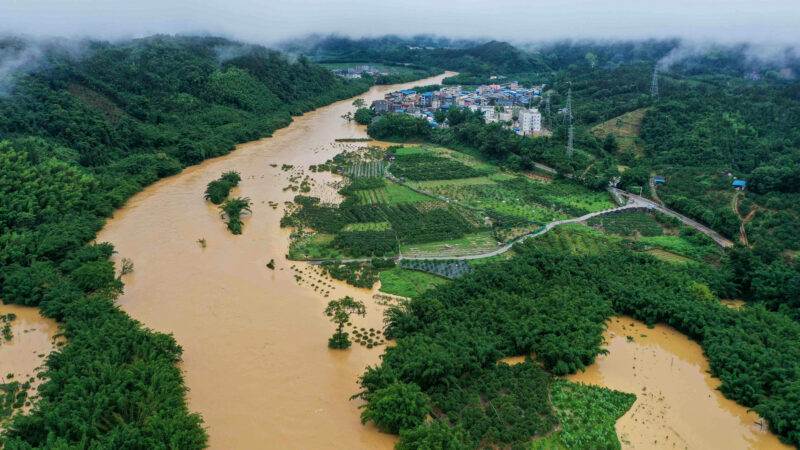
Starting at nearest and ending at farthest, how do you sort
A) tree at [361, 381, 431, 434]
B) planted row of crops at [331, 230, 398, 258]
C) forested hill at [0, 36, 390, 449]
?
forested hill at [0, 36, 390, 449], tree at [361, 381, 431, 434], planted row of crops at [331, 230, 398, 258]

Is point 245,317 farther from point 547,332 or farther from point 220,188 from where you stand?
point 220,188

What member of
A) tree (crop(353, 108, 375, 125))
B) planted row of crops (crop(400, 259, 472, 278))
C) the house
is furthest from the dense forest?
the house

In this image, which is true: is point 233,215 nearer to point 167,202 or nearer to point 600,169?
point 167,202

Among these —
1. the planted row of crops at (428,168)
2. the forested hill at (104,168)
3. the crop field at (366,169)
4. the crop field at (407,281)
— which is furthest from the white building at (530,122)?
the crop field at (407,281)

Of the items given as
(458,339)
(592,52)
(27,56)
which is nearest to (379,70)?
(592,52)

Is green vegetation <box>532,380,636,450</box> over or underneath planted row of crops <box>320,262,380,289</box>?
underneath

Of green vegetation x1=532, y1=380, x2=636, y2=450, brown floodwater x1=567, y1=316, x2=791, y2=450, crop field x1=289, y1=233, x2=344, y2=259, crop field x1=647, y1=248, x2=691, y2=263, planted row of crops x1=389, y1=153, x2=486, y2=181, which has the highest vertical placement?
planted row of crops x1=389, y1=153, x2=486, y2=181

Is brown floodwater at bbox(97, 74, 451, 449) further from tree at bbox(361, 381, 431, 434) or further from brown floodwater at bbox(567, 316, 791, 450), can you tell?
brown floodwater at bbox(567, 316, 791, 450)
